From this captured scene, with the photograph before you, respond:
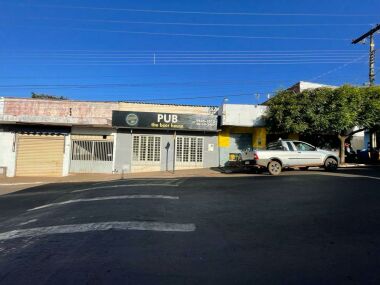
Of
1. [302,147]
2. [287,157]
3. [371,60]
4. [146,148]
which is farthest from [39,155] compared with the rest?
[371,60]

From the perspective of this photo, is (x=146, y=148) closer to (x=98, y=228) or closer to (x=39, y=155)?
(x=39, y=155)

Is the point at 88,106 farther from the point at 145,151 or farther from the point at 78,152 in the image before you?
the point at 145,151

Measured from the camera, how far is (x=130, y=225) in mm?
7129

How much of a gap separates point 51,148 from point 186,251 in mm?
19435

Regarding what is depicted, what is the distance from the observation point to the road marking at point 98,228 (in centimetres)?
683

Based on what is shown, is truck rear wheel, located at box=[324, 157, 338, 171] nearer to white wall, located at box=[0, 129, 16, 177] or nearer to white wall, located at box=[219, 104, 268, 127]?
white wall, located at box=[219, 104, 268, 127]

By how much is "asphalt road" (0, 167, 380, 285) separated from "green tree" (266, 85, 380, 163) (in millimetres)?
10979

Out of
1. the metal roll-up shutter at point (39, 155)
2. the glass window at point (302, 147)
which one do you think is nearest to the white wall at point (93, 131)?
the metal roll-up shutter at point (39, 155)

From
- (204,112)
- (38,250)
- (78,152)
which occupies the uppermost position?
(204,112)

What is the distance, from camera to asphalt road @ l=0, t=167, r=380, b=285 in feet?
14.9

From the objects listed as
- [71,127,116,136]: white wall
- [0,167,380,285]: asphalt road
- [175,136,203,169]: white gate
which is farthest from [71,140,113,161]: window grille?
[0,167,380,285]: asphalt road

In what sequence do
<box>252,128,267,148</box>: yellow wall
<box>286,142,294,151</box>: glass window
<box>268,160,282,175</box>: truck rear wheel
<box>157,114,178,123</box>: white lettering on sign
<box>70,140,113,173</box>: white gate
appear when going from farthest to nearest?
<box>252,128,267,148</box>: yellow wall, <box>70,140,113,173</box>: white gate, <box>157,114,178,123</box>: white lettering on sign, <box>286,142,294,151</box>: glass window, <box>268,160,282,175</box>: truck rear wheel

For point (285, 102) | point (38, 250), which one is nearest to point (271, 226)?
point (38, 250)

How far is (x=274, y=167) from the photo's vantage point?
18000mm
